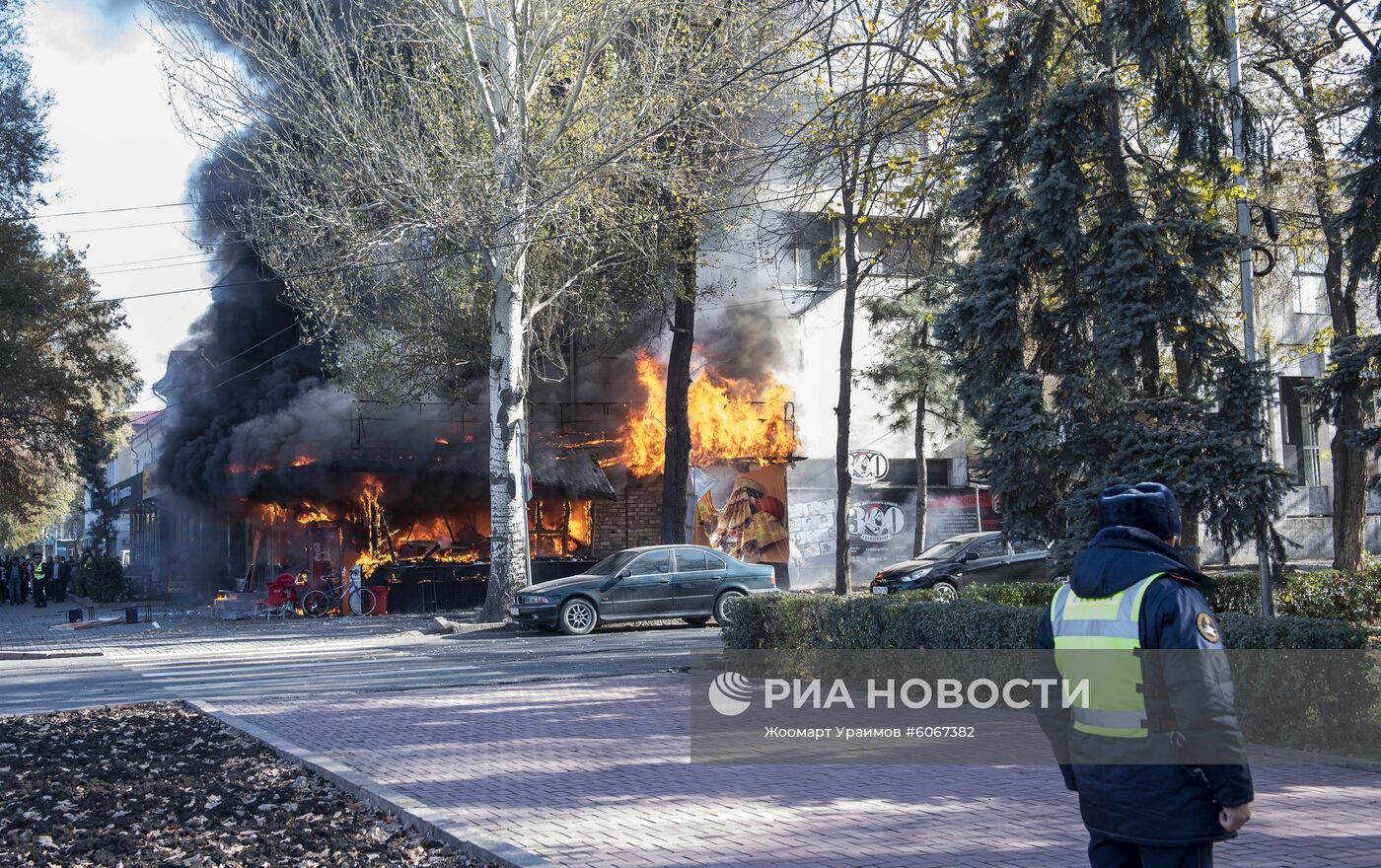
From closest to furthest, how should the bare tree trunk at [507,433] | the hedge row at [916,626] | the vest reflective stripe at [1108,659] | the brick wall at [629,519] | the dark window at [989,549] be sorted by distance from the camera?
the vest reflective stripe at [1108,659]
the hedge row at [916,626]
the bare tree trunk at [507,433]
the dark window at [989,549]
the brick wall at [629,519]

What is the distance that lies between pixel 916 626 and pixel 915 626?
0.06ft

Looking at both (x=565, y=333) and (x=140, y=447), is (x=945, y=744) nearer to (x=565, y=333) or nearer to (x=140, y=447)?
(x=565, y=333)

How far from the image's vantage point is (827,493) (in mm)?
29984

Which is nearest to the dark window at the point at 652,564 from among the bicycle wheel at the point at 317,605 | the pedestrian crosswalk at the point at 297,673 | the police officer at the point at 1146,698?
the pedestrian crosswalk at the point at 297,673

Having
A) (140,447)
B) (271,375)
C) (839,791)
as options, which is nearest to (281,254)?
(271,375)

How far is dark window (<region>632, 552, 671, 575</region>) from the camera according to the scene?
65.3 ft

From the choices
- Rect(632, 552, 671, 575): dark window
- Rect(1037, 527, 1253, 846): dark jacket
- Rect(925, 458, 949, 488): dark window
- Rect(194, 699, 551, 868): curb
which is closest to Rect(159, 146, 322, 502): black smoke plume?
Rect(632, 552, 671, 575): dark window

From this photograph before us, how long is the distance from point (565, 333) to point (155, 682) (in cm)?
1620

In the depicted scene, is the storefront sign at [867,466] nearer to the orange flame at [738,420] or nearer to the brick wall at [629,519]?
the orange flame at [738,420]

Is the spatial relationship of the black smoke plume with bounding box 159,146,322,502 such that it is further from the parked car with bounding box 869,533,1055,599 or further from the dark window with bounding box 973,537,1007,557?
the dark window with bounding box 973,537,1007,557

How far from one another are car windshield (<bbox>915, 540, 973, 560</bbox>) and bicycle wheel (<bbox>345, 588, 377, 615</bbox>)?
11853 mm

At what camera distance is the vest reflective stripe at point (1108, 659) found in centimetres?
351

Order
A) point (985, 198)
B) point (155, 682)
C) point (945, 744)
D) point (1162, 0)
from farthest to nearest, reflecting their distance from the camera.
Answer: point (155, 682) < point (985, 198) < point (1162, 0) < point (945, 744)

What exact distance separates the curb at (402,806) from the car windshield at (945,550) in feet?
51.0
